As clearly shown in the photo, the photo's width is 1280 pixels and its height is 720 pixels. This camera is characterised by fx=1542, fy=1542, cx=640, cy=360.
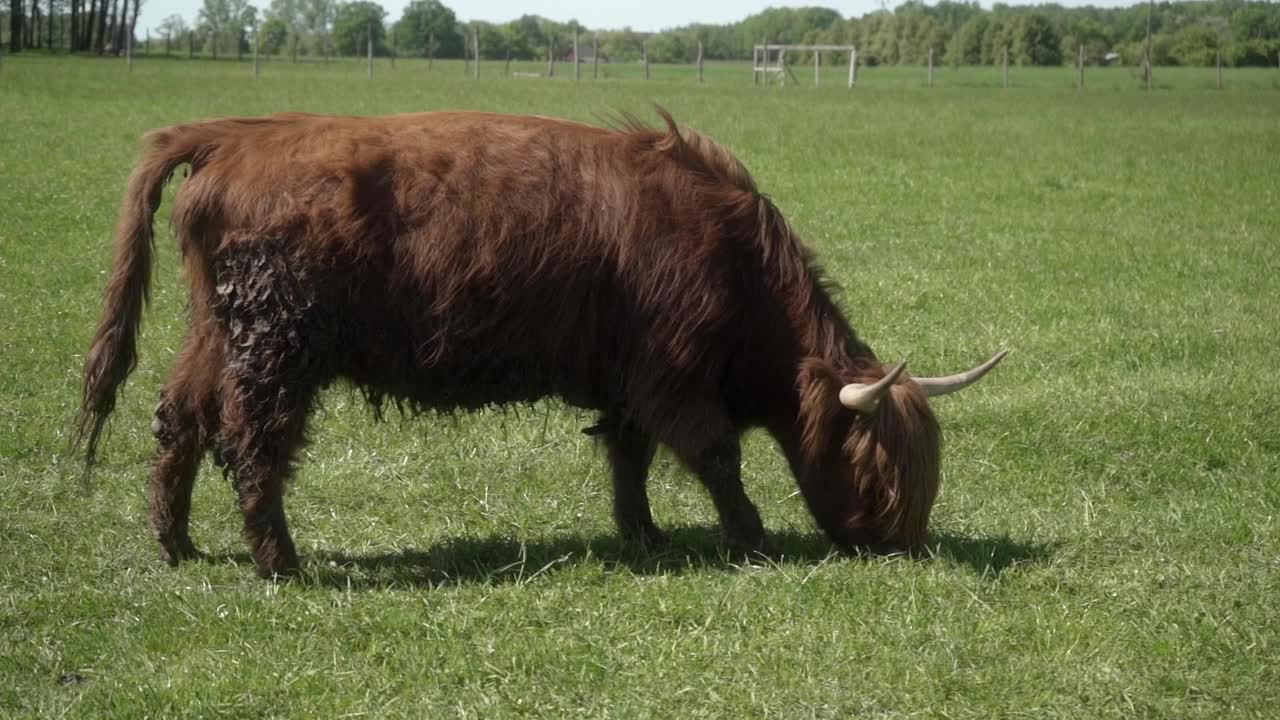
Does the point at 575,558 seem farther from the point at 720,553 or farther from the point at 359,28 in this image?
the point at 359,28

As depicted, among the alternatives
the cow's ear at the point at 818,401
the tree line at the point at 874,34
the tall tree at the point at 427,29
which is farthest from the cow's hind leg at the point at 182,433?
the tall tree at the point at 427,29

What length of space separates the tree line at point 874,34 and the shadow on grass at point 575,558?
5190 centimetres

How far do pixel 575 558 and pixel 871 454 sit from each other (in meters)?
1.34

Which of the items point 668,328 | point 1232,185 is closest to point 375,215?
point 668,328

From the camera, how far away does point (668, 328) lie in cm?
636

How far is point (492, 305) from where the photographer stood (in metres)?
6.28

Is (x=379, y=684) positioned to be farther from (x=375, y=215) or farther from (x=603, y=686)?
(x=375, y=215)

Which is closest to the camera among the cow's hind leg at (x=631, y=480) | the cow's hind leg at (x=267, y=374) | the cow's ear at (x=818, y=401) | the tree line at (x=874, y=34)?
the cow's hind leg at (x=267, y=374)

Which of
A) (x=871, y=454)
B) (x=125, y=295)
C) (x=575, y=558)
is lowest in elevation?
(x=575, y=558)

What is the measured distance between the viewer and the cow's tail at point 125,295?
21.0 feet

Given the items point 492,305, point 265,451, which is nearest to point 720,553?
point 492,305

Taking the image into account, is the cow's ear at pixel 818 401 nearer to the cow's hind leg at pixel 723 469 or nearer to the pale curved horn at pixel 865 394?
the pale curved horn at pixel 865 394

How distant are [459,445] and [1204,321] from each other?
618cm

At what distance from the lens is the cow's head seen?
6.41m
